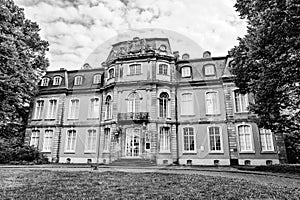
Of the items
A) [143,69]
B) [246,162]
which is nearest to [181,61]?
[143,69]

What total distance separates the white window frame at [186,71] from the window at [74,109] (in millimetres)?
12046

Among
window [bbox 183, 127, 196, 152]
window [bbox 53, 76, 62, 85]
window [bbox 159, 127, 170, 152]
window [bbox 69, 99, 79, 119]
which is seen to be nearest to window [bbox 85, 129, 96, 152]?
window [bbox 69, 99, 79, 119]

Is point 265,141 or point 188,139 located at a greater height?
point 188,139

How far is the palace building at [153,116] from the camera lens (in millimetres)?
19672

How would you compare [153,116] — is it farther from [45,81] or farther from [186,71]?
[45,81]

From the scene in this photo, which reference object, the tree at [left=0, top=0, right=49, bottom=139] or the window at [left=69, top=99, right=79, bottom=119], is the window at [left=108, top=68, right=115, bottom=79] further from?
the tree at [left=0, top=0, right=49, bottom=139]

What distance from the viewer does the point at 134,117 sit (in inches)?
790

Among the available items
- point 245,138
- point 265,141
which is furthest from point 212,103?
point 265,141

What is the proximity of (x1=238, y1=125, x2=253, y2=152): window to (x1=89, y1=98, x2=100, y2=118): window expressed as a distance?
14.4m

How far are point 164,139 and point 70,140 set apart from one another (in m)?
10.4

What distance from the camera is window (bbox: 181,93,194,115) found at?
2159 centimetres

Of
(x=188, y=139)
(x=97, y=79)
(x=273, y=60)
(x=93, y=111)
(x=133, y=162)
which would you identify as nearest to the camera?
(x=273, y=60)

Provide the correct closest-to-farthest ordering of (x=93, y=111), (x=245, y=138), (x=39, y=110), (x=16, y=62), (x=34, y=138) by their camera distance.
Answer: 1. (x=16, y=62)
2. (x=245, y=138)
3. (x=93, y=111)
4. (x=34, y=138)
5. (x=39, y=110)

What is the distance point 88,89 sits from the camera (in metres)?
24.5
